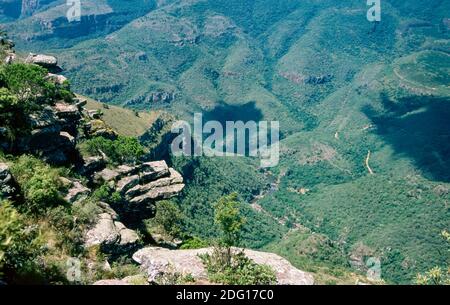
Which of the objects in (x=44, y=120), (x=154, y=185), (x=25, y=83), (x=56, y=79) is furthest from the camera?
(x=56, y=79)

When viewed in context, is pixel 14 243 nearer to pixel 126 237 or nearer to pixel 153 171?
pixel 126 237

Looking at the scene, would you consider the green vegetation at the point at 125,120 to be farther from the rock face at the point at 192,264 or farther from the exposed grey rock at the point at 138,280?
the exposed grey rock at the point at 138,280

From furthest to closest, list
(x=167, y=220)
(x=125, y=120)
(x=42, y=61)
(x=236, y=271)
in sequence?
(x=125, y=120) < (x=167, y=220) < (x=42, y=61) < (x=236, y=271)

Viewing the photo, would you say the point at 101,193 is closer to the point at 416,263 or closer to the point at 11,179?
the point at 11,179

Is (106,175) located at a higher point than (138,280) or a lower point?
lower

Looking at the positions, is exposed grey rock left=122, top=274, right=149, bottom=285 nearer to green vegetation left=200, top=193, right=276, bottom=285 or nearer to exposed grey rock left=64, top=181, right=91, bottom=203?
green vegetation left=200, top=193, right=276, bottom=285

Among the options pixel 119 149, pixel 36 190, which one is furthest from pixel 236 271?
pixel 119 149

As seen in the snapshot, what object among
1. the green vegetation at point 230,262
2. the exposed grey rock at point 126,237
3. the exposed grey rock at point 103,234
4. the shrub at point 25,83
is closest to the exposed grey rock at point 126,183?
the exposed grey rock at point 126,237
